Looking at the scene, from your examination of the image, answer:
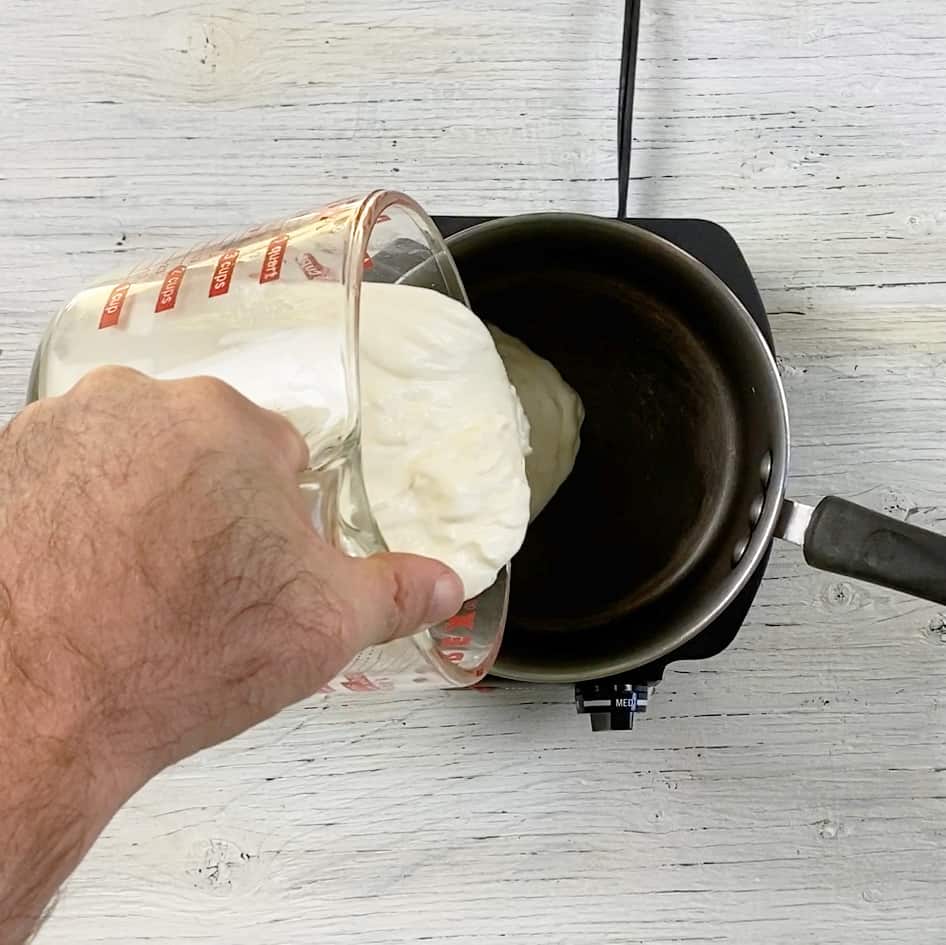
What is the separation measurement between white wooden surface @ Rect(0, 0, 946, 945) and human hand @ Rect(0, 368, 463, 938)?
13.8 inches

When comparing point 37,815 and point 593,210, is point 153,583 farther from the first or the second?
point 593,210

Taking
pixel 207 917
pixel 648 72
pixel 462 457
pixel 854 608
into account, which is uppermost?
pixel 648 72

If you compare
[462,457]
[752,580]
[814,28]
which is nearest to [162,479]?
[462,457]

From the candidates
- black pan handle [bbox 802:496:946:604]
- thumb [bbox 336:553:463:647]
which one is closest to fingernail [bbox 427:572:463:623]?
thumb [bbox 336:553:463:647]

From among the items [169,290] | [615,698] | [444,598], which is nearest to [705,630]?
[615,698]

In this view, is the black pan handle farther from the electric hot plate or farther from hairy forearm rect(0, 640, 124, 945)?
hairy forearm rect(0, 640, 124, 945)

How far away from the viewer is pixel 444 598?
41cm

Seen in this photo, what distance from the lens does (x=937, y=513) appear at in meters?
0.70

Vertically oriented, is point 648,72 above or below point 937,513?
above

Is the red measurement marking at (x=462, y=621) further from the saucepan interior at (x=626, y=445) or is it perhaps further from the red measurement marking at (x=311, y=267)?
the red measurement marking at (x=311, y=267)

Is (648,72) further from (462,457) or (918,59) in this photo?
(462,457)

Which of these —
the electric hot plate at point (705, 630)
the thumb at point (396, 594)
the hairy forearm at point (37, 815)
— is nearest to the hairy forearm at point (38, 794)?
the hairy forearm at point (37, 815)

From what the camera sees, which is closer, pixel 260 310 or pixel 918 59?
pixel 260 310

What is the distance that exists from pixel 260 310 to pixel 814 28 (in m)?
0.52
